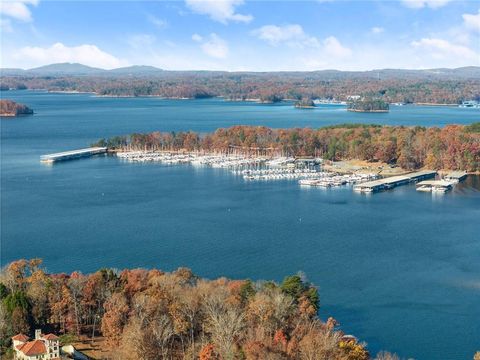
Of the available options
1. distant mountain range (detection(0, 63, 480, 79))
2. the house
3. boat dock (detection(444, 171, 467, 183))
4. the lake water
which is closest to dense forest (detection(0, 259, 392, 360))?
the house

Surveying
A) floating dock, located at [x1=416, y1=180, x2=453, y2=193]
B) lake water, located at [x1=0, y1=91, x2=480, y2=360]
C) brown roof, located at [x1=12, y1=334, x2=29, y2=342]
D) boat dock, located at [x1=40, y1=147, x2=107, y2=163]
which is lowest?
lake water, located at [x1=0, y1=91, x2=480, y2=360]

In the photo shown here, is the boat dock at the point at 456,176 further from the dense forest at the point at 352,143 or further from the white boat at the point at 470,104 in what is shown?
the white boat at the point at 470,104

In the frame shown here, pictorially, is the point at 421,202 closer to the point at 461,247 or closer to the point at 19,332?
the point at 461,247

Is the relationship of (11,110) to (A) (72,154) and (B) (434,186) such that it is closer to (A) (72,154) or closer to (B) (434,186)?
(A) (72,154)

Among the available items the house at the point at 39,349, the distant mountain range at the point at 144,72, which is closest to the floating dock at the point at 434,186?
the house at the point at 39,349

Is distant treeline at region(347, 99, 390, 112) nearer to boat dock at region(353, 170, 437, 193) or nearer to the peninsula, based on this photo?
the peninsula

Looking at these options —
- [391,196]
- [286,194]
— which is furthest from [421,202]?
[286,194]

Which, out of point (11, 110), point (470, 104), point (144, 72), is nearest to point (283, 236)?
point (11, 110)
